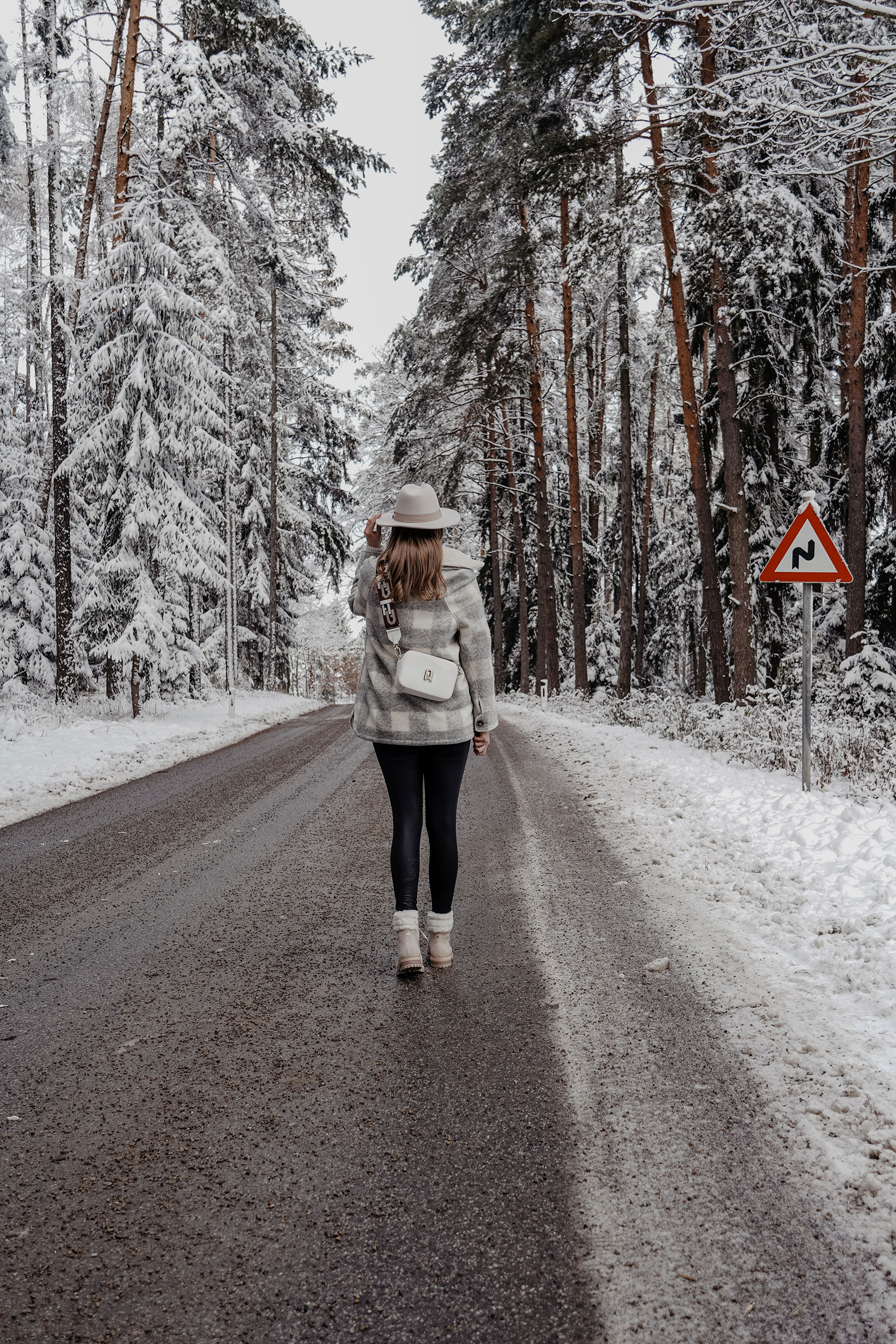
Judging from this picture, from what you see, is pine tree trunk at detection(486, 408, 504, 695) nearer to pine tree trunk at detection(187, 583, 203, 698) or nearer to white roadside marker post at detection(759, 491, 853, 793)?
pine tree trunk at detection(187, 583, 203, 698)

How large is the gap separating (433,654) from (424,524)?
596 millimetres

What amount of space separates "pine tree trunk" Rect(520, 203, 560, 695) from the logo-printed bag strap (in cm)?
1898

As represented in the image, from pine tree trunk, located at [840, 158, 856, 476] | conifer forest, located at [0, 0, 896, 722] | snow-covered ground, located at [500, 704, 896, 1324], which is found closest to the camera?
snow-covered ground, located at [500, 704, 896, 1324]

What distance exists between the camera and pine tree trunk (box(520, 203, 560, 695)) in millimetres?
21750

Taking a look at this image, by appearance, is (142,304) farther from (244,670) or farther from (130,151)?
(244,670)

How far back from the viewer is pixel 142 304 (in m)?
16.5

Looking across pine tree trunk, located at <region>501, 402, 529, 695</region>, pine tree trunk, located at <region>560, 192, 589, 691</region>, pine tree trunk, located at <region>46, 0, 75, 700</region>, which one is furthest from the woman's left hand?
pine tree trunk, located at <region>501, 402, 529, 695</region>

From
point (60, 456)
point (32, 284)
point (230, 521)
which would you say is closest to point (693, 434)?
point (60, 456)

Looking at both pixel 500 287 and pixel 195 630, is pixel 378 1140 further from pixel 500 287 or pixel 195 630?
pixel 195 630

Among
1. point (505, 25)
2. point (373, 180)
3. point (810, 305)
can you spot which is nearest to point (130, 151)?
point (373, 180)

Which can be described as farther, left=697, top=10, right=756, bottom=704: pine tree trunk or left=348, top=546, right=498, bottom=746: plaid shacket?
left=697, top=10, right=756, bottom=704: pine tree trunk

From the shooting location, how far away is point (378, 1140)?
8.23ft

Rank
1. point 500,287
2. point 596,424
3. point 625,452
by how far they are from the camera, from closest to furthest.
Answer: point 500,287 → point 625,452 → point 596,424

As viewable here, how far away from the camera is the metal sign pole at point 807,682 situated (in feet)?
25.8
